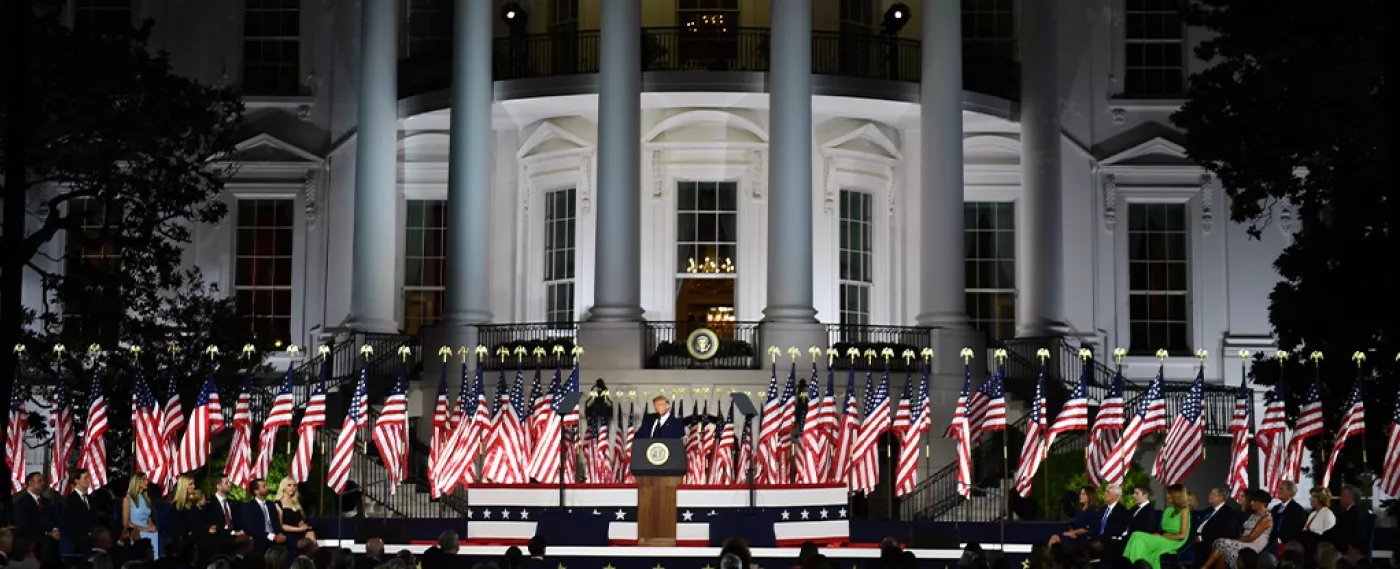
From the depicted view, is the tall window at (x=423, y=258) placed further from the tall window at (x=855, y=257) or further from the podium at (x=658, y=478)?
the podium at (x=658, y=478)

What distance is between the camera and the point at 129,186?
113 ft

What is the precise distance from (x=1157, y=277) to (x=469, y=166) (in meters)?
13.6

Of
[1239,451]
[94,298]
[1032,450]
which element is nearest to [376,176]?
[94,298]

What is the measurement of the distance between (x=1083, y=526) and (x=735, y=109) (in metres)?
18.9

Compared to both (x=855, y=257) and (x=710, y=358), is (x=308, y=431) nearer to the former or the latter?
(x=710, y=358)

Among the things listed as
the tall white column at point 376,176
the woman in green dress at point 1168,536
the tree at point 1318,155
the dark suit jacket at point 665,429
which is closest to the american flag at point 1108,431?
the tree at point 1318,155

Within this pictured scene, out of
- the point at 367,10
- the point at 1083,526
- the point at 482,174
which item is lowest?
the point at 1083,526

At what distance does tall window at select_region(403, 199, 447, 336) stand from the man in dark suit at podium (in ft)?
54.2

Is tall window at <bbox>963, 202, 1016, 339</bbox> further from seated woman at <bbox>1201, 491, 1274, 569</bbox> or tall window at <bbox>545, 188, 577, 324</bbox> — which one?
seated woman at <bbox>1201, 491, 1274, 569</bbox>

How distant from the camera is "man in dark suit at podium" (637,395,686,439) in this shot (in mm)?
24859

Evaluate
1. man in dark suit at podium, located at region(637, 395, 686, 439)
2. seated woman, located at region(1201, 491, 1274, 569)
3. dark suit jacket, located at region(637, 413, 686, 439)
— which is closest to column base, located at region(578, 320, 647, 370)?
man in dark suit at podium, located at region(637, 395, 686, 439)

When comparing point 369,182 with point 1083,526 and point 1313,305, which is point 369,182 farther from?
point 1083,526

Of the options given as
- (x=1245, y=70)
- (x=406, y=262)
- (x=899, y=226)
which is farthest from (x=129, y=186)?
(x=1245, y=70)

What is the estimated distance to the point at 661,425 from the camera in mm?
25078
